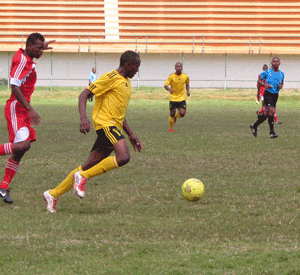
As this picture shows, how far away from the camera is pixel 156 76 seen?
35.4 meters

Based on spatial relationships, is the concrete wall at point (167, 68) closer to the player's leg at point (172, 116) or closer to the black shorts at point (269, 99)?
the player's leg at point (172, 116)

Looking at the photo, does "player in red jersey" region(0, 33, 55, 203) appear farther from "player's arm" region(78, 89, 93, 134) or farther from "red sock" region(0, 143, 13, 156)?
"player's arm" region(78, 89, 93, 134)

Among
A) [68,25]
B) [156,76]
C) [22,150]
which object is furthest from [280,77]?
[68,25]

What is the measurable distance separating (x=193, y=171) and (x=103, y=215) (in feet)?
10.2

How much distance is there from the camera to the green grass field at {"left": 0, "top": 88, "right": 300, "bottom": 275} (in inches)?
163

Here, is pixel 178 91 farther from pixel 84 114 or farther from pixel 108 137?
pixel 84 114

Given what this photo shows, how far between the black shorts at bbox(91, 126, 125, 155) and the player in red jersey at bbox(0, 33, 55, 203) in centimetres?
83

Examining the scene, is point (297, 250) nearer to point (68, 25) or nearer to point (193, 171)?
point (193, 171)

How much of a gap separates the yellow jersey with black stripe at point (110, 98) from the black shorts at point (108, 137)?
0.19 ft

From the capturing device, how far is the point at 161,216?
18.7 feet

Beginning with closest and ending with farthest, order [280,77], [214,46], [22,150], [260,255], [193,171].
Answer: [260,255] → [22,150] → [193,171] → [280,77] → [214,46]

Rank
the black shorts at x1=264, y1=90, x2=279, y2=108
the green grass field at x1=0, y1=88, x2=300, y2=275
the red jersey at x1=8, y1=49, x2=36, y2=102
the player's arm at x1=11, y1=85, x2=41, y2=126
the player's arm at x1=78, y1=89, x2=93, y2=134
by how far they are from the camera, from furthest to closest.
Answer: the black shorts at x1=264, y1=90, x2=279, y2=108 < the red jersey at x1=8, y1=49, x2=36, y2=102 < the player's arm at x1=11, y1=85, x2=41, y2=126 < the player's arm at x1=78, y1=89, x2=93, y2=134 < the green grass field at x1=0, y1=88, x2=300, y2=275

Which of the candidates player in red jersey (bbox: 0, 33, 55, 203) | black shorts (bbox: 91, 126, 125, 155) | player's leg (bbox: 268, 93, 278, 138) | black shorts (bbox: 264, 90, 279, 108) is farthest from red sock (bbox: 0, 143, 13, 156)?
black shorts (bbox: 264, 90, 279, 108)

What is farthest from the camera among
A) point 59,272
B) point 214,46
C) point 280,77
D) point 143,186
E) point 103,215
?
point 214,46
